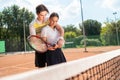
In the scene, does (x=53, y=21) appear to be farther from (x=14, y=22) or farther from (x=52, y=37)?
(x=14, y=22)

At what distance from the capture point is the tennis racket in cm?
234

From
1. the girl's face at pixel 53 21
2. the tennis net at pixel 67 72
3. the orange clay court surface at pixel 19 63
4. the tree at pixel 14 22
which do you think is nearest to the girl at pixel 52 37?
the girl's face at pixel 53 21

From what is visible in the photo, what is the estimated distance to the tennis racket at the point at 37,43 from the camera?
7.69 feet

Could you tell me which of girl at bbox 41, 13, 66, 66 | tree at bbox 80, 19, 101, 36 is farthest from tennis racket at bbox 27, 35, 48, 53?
tree at bbox 80, 19, 101, 36

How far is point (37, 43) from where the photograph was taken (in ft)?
7.74

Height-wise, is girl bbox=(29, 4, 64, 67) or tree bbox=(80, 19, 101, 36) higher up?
tree bbox=(80, 19, 101, 36)

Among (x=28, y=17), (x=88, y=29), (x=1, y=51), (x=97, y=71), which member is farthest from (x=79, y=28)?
(x=97, y=71)

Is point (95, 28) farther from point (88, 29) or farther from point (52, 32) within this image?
point (52, 32)


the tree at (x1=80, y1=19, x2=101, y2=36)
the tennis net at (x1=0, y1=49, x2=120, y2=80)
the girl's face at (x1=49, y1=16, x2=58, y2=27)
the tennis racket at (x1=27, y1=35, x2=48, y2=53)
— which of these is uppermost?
the tree at (x1=80, y1=19, x2=101, y2=36)

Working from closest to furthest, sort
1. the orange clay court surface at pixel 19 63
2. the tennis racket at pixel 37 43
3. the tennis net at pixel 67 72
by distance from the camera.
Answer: the tennis net at pixel 67 72, the tennis racket at pixel 37 43, the orange clay court surface at pixel 19 63

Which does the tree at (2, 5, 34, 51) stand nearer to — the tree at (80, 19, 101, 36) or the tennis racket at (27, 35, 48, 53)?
the tree at (80, 19, 101, 36)

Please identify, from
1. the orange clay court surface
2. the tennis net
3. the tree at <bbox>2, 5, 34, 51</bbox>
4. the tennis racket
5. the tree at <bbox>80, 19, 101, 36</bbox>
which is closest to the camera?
the tennis net

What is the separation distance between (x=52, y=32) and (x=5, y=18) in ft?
152

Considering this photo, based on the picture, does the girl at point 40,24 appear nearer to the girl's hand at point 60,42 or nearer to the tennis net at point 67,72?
the girl's hand at point 60,42
